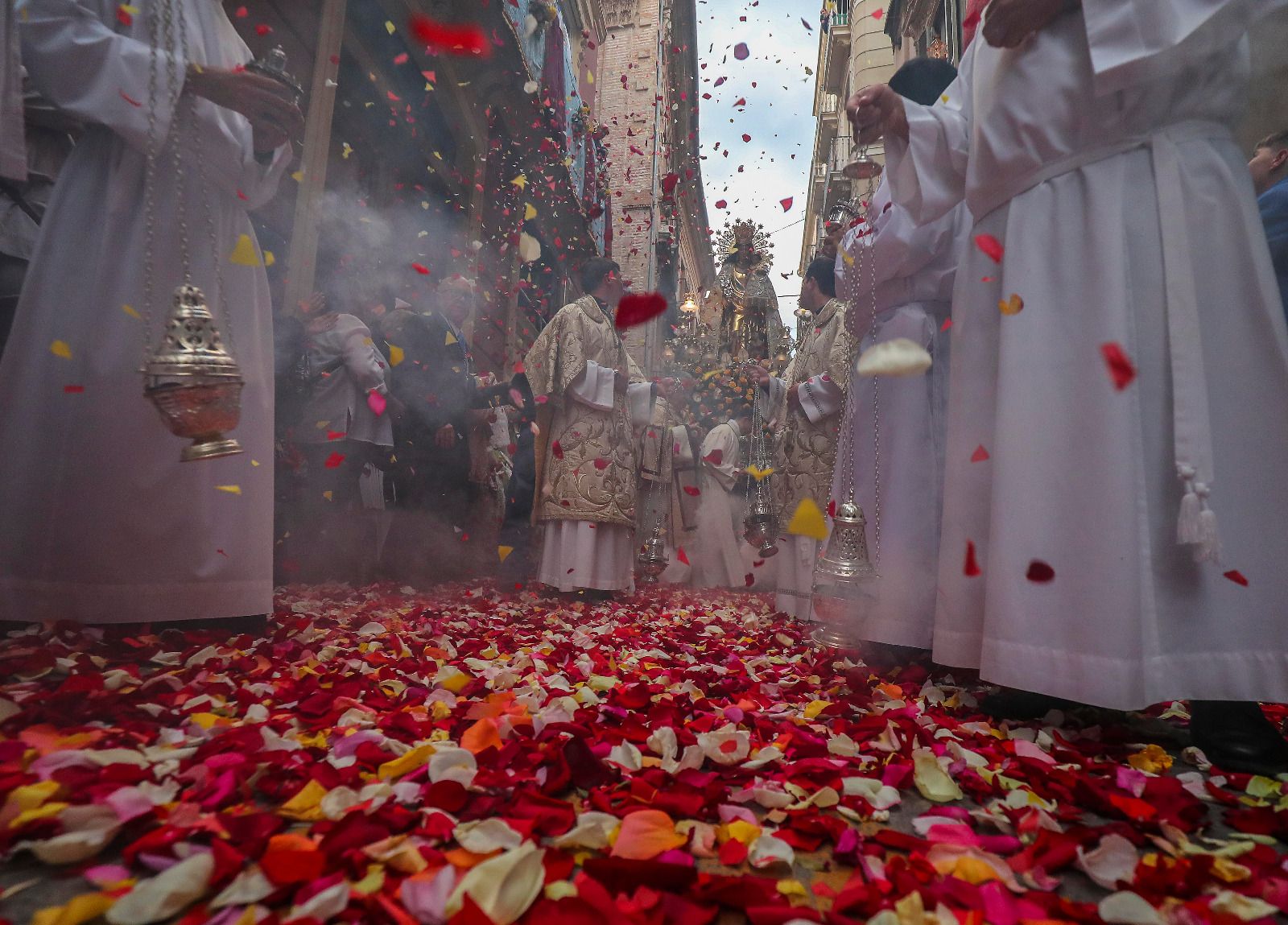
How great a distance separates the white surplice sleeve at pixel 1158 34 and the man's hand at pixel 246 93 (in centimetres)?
198

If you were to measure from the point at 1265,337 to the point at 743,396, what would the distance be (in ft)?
21.9

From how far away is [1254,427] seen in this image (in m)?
1.49

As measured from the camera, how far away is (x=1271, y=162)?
2301 mm

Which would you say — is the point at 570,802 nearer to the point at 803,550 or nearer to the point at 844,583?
the point at 844,583

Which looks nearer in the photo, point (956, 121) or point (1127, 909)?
point (1127, 909)

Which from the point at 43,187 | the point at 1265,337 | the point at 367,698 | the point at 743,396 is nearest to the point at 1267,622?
the point at 1265,337

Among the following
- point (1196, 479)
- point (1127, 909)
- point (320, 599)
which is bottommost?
point (320, 599)

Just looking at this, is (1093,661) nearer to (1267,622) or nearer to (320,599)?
(1267,622)

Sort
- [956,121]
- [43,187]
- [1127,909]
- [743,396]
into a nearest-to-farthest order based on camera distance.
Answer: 1. [1127,909]
2. [956,121]
3. [43,187]
4. [743,396]

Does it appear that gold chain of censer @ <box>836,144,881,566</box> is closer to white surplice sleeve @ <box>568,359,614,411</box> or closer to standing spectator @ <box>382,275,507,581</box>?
white surplice sleeve @ <box>568,359,614,411</box>

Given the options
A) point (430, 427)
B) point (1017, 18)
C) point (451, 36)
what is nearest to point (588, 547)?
point (430, 427)

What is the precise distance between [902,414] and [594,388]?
2272mm

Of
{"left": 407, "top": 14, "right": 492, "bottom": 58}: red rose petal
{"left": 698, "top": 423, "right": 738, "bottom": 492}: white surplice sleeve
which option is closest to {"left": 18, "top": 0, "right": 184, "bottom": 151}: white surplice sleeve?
{"left": 407, "top": 14, "right": 492, "bottom": 58}: red rose petal

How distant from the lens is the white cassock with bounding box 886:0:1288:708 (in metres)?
1.44
